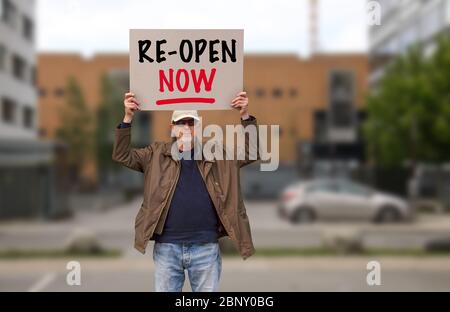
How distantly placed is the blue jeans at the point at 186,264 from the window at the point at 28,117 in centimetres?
4081

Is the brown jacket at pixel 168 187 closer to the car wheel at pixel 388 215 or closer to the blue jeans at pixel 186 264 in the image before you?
the blue jeans at pixel 186 264

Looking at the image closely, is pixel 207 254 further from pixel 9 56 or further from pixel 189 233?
pixel 9 56

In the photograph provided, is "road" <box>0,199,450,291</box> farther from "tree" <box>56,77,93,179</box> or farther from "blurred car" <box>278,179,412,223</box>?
"tree" <box>56,77,93,179</box>

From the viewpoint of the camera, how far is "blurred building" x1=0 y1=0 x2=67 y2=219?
1016 inches

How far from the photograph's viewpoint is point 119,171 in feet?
141

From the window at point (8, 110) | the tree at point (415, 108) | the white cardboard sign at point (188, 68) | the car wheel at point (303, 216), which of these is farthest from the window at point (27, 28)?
the white cardboard sign at point (188, 68)

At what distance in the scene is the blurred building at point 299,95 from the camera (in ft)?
163

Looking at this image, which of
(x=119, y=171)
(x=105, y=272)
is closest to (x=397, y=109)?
(x=119, y=171)

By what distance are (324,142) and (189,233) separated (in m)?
48.4

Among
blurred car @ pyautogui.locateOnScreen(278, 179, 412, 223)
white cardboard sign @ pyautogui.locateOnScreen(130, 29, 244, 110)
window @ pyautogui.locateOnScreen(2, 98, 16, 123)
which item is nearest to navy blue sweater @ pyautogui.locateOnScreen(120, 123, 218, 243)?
white cardboard sign @ pyautogui.locateOnScreen(130, 29, 244, 110)

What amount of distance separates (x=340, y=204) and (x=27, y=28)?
90.6 ft

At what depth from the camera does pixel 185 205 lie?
149 inches

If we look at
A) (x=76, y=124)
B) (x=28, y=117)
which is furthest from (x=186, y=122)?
(x=28, y=117)

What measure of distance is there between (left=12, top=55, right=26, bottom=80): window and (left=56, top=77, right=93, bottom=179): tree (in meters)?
2.80
